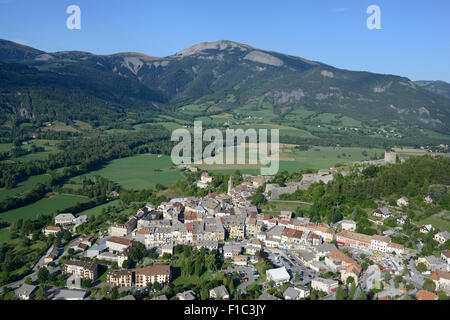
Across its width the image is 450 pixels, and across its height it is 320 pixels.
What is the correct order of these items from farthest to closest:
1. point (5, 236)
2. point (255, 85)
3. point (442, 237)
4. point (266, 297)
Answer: point (255, 85) → point (5, 236) → point (442, 237) → point (266, 297)

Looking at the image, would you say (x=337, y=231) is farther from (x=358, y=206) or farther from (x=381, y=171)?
(x=381, y=171)

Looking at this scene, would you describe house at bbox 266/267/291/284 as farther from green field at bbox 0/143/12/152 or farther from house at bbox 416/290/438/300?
green field at bbox 0/143/12/152

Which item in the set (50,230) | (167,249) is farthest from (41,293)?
(50,230)

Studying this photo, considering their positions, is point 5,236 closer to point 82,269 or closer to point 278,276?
point 82,269

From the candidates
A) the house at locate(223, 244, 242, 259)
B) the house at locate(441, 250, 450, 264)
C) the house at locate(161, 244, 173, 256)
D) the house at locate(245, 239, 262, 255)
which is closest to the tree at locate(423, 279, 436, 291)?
the house at locate(441, 250, 450, 264)

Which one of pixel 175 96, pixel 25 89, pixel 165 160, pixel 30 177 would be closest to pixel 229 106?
pixel 175 96
